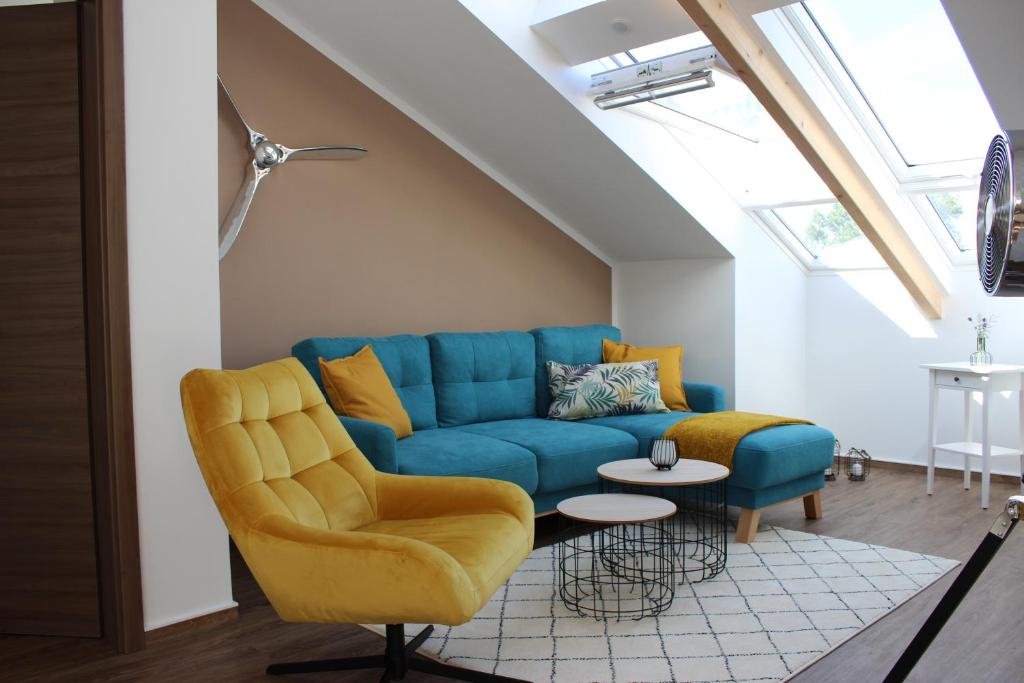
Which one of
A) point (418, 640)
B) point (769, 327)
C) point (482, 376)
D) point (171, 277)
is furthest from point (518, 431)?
point (769, 327)

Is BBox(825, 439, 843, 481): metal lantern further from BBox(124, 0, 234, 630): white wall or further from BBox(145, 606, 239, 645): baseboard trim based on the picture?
BBox(124, 0, 234, 630): white wall

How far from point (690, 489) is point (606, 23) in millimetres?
2150

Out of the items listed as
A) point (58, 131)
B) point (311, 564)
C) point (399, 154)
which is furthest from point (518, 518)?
point (399, 154)

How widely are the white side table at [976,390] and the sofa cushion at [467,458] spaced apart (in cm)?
234

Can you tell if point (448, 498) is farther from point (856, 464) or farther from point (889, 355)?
point (889, 355)

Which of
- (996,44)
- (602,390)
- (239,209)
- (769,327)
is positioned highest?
(996,44)

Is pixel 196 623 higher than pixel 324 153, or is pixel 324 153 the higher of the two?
pixel 324 153

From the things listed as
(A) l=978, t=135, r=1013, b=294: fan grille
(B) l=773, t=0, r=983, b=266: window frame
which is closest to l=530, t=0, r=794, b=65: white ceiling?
(B) l=773, t=0, r=983, b=266: window frame

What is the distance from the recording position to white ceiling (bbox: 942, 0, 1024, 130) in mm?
2588

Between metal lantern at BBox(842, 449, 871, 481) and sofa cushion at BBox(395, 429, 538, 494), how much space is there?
2280mm

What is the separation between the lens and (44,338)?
8.57ft

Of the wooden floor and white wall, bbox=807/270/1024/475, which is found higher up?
white wall, bbox=807/270/1024/475

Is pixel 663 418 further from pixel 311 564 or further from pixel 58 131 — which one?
pixel 58 131

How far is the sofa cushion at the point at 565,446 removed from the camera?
3.57 meters
